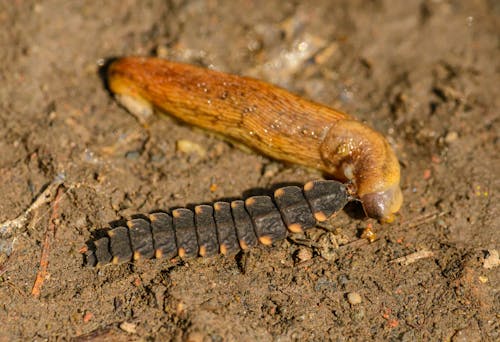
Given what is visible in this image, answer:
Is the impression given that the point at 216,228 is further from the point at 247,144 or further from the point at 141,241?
the point at 247,144

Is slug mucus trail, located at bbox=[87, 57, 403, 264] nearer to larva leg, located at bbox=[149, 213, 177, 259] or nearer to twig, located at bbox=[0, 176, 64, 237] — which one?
larva leg, located at bbox=[149, 213, 177, 259]

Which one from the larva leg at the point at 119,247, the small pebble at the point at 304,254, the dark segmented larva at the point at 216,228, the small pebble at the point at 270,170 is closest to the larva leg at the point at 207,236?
the dark segmented larva at the point at 216,228

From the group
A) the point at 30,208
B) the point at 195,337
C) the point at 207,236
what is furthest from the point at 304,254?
the point at 30,208

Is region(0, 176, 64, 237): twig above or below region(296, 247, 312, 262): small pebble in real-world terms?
above

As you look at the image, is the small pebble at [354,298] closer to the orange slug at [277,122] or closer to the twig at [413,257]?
the twig at [413,257]

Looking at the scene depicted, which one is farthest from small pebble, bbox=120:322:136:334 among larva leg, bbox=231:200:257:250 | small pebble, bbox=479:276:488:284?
small pebble, bbox=479:276:488:284

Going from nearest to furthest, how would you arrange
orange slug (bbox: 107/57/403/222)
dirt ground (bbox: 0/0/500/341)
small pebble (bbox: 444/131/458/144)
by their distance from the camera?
dirt ground (bbox: 0/0/500/341) < orange slug (bbox: 107/57/403/222) < small pebble (bbox: 444/131/458/144)

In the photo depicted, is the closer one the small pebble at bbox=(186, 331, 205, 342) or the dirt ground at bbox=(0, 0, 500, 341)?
the small pebble at bbox=(186, 331, 205, 342)
